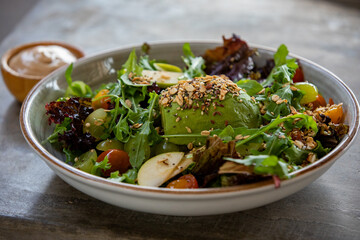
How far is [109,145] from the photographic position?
2.18 meters

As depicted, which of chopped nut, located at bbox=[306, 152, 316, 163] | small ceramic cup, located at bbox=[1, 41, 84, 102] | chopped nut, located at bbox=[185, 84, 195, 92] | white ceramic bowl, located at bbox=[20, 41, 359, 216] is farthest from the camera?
small ceramic cup, located at bbox=[1, 41, 84, 102]

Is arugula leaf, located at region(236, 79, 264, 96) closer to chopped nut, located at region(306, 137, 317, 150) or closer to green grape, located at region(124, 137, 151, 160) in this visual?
chopped nut, located at region(306, 137, 317, 150)

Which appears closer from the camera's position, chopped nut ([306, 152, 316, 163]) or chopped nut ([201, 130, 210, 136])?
chopped nut ([306, 152, 316, 163])

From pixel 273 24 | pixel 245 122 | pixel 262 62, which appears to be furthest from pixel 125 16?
Answer: pixel 245 122

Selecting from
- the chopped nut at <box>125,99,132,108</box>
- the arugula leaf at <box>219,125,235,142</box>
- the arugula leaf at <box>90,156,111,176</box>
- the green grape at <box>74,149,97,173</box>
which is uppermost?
the arugula leaf at <box>219,125,235,142</box>

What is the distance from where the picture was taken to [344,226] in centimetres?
185

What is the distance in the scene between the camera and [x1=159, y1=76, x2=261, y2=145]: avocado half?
6.84ft

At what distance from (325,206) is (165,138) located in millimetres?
826

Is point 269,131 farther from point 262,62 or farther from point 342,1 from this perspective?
point 342,1

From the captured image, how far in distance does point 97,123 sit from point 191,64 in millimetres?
860

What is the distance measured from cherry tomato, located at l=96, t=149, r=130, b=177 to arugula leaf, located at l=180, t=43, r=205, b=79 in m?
0.68

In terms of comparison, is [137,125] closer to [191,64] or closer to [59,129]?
[59,129]

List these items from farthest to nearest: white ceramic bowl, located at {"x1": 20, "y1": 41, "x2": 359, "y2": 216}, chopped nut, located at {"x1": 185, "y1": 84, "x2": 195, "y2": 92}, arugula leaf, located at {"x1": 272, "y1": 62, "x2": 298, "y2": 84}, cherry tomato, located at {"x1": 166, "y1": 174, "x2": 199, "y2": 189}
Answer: arugula leaf, located at {"x1": 272, "y1": 62, "x2": 298, "y2": 84} → chopped nut, located at {"x1": 185, "y1": 84, "x2": 195, "y2": 92} → cherry tomato, located at {"x1": 166, "y1": 174, "x2": 199, "y2": 189} → white ceramic bowl, located at {"x1": 20, "y1": 41, "x2": 359, "y2": 216}

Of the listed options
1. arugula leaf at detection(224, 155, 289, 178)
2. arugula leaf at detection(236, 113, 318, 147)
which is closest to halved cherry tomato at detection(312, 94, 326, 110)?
arugula leaf at detection(236, 113, 318, 147)
